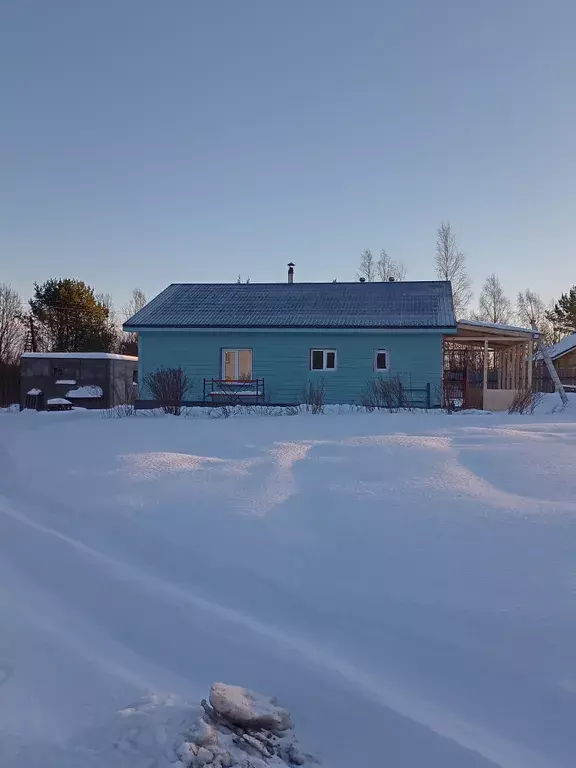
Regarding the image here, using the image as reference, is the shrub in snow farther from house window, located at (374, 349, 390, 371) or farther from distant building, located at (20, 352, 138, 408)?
distant building, located at (20, 352, 138, 408)

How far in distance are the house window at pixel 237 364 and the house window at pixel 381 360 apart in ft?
11.9

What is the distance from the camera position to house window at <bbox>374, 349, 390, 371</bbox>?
58.4 feet

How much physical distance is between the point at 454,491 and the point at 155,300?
52.8ft

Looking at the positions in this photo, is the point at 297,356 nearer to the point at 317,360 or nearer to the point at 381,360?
the point at 317,360

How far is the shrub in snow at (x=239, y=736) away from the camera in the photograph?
2.26m

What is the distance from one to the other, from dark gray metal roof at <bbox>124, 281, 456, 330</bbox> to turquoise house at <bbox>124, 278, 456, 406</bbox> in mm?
32

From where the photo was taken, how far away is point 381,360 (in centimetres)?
1794

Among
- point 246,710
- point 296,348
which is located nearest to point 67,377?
point 296,348

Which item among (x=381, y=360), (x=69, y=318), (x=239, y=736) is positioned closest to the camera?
(x=239, y=736)

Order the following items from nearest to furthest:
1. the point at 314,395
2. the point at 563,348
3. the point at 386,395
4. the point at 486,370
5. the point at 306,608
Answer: the point at 306,608 → the point at 386,395 → the point at 314,395 → the point at 486,370 → the point at 563,348

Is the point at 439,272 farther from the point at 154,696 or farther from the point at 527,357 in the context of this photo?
the point at 154,696

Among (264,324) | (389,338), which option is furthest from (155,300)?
(389,338)

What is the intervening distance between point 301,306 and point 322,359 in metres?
2.04

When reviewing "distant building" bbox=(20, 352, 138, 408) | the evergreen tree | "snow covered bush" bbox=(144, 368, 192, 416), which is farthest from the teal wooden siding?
the evergreen tree
